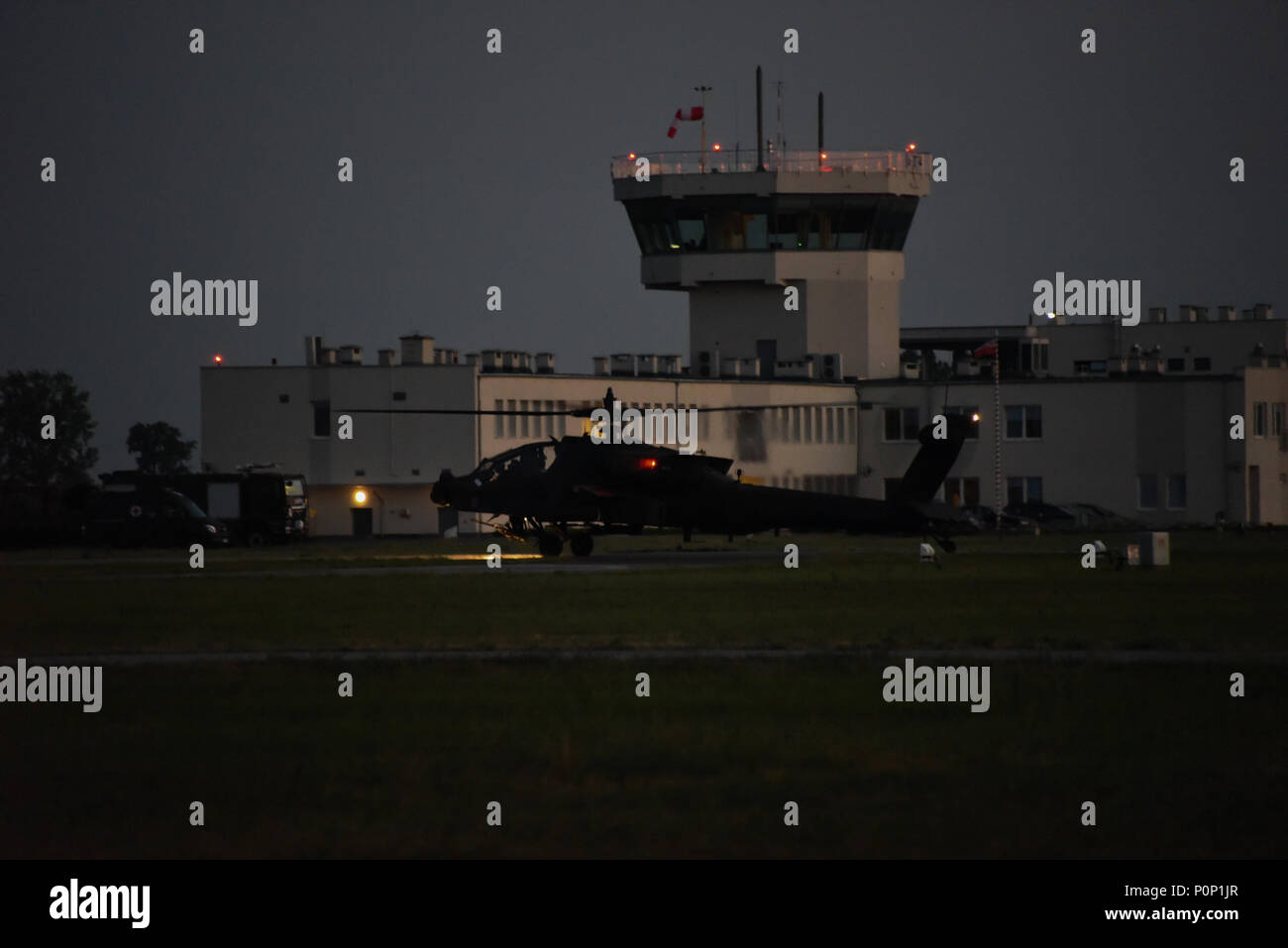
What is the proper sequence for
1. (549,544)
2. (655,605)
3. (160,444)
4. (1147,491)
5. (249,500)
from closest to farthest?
(655,605) → (549,544) → (249,500) → (1147,491) → (160,444)

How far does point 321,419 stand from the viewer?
87.2 m

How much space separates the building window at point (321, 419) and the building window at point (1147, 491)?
44.2 metres

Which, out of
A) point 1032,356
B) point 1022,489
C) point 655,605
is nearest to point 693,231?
point 1022,489

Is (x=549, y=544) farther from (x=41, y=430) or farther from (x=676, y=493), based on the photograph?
(x=41, y=430)

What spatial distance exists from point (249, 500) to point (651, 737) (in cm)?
5864

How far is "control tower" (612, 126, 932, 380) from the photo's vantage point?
99.1m

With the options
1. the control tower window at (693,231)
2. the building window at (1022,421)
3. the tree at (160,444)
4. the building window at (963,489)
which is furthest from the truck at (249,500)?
the tree at (160,444)

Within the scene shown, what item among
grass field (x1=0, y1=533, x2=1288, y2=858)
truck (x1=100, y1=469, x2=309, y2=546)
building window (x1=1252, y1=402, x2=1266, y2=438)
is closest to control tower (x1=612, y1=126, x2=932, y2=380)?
building window (x1=1252, y1=402, x2=1266, y2=438)

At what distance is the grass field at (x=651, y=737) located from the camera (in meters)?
14.9

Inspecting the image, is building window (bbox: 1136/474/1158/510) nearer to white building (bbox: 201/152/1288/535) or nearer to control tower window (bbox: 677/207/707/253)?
white building (bbox: 201/152/1288/535)

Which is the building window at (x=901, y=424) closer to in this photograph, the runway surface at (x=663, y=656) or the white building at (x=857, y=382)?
the white building at (x=857, y=382)

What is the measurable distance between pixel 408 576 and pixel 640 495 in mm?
7342
